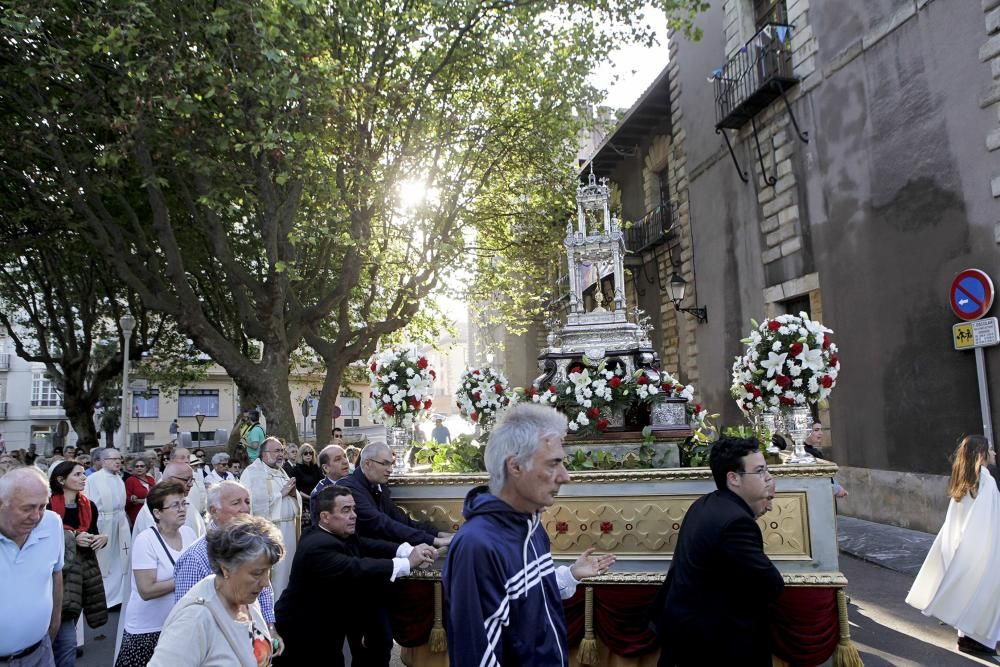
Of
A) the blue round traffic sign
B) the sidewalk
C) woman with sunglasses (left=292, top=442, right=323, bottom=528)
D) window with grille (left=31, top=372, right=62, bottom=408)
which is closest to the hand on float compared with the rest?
woman with sunglasses (left=292, top=442, right=323, bottom=528)

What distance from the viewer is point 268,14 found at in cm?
991

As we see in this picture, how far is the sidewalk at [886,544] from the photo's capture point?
357 inches

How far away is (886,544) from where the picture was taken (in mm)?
10094

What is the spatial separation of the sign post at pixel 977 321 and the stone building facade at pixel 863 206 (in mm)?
284

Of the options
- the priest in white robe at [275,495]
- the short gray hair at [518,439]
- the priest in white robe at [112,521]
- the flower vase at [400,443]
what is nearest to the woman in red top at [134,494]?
the priest in white robe at [112,521]

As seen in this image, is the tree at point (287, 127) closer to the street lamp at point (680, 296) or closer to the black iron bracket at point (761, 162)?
the black iron bracket at point (761, 162)

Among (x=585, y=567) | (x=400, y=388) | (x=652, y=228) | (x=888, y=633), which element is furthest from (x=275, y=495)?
(x=652, y=228)

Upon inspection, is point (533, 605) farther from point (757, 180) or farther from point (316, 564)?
point (757, 180)

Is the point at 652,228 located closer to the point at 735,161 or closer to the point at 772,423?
the point at 735,161

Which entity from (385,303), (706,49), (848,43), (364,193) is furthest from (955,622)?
(385,303)

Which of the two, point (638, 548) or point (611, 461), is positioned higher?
point (611, 461)

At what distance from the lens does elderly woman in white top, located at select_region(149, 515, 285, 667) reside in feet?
9.11

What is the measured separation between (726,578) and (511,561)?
1507 millimetres

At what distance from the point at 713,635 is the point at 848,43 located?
11.8 meters
